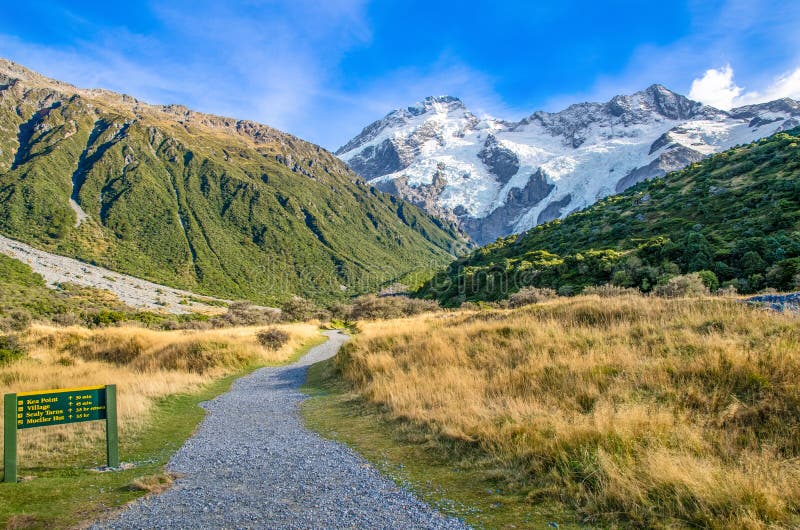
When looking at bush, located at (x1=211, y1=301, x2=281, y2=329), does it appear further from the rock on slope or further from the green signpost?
the rock on slope

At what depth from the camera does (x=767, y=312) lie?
9.26 metres

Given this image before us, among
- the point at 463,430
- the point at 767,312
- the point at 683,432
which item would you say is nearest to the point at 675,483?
the point at 683,432

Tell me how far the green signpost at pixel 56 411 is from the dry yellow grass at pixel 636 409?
16.7 feet

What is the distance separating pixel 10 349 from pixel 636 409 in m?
23.0

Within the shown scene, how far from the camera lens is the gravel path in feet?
14.3

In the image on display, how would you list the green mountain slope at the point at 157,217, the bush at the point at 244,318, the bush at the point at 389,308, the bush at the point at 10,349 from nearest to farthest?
1. the bush at the point at 10,349
2. the bush at the point at 244,318
3. the bush at the point at 389,308
4. the green mountain slope at the point at 157,217

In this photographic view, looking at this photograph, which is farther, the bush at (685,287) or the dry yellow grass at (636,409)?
the bush at (685,287)

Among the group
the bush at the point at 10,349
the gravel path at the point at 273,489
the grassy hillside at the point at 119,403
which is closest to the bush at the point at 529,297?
the grassy hillside at the point at 119,403

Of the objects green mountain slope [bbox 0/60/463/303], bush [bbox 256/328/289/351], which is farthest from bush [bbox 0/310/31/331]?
green mountain slope [bbox 0/60/463/303]

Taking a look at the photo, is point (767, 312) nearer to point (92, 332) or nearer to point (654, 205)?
point (92, 332)

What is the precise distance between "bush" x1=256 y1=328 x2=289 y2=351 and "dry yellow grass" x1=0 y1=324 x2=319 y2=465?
1.18 feet

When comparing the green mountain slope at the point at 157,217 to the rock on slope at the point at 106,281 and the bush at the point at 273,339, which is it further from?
the bush at the point at 273,339

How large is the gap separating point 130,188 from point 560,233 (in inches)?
6479

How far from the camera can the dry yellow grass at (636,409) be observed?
4199 millimetres
